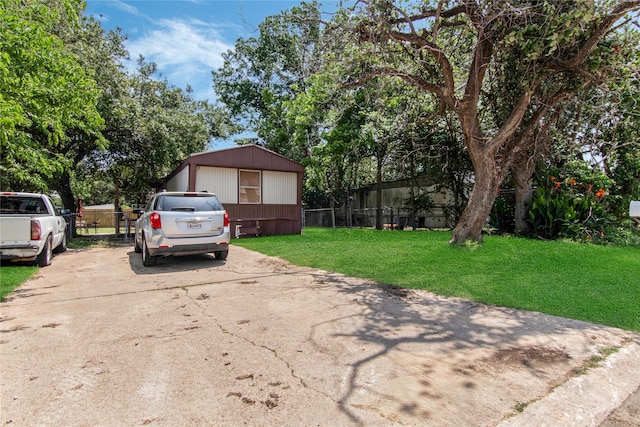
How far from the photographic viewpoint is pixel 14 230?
6.99 meters

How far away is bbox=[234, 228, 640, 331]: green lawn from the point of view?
466cm

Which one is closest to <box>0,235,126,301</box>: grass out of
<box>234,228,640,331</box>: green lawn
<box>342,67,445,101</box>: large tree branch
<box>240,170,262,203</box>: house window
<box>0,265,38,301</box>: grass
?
<box>0,265,38,301</box>: grass

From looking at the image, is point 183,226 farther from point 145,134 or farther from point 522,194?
point 522,194

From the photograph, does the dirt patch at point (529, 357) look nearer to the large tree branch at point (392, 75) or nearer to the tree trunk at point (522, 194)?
the large tree branch at point (392, 75)

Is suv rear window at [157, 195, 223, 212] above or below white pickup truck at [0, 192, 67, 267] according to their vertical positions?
above

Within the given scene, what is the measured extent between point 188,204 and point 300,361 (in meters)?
5.45

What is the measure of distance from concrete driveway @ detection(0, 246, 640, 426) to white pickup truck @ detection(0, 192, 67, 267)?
259 centimetres

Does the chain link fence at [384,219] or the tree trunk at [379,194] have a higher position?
the tree trunk at [379,194]

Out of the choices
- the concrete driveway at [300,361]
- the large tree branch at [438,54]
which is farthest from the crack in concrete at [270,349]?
the large tree branch at [438,54]

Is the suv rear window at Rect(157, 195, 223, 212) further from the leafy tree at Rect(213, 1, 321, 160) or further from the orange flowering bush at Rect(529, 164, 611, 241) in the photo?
the leafy tree at Rect(213, 1, 321, 160)

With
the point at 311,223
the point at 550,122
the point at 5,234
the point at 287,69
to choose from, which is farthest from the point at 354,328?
the point at 287,69

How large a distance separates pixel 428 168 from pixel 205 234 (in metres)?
10.1

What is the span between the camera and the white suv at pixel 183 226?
714cm

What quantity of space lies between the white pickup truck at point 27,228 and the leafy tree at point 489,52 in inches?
304
